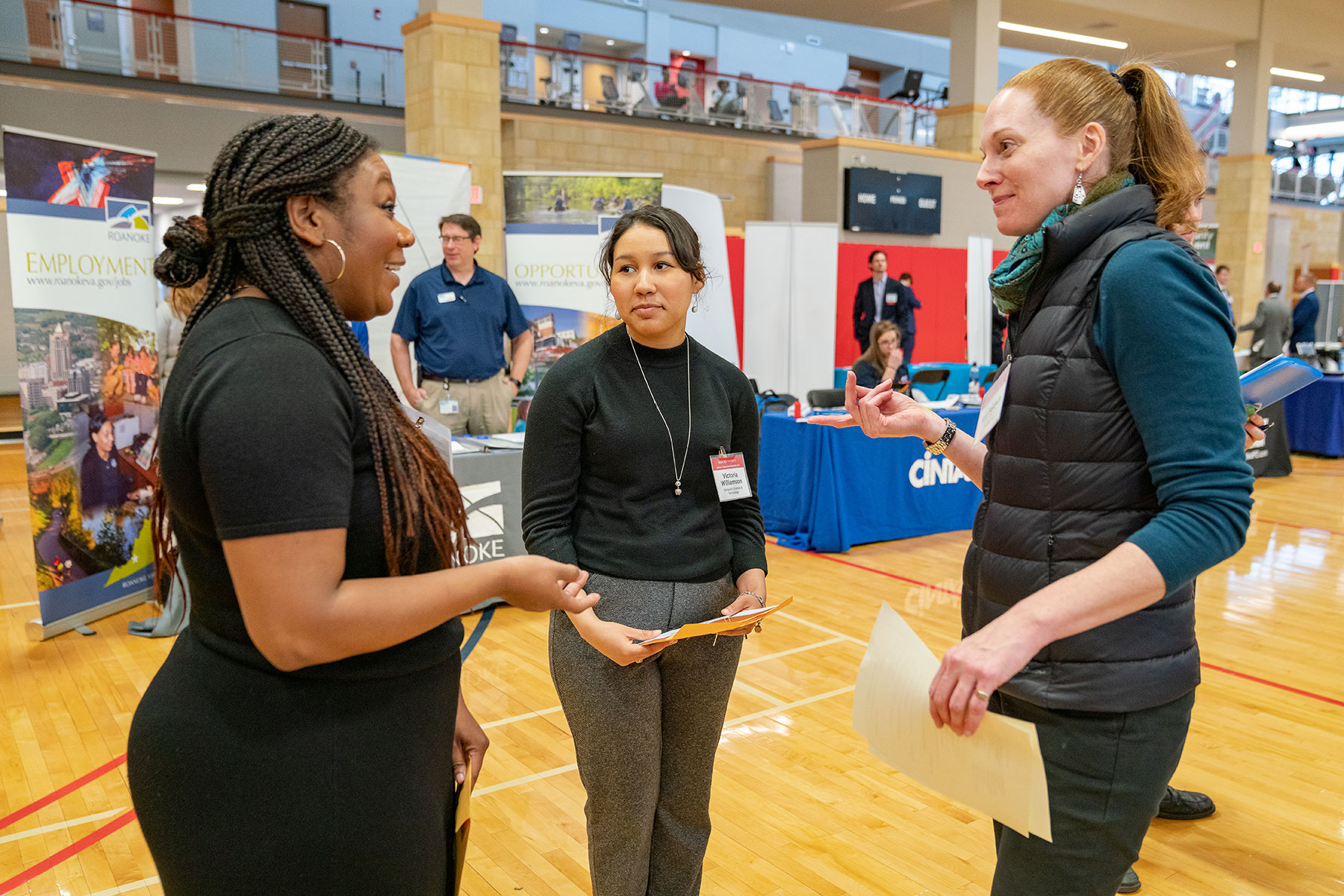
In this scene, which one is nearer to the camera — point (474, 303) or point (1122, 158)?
point (1122, 158)

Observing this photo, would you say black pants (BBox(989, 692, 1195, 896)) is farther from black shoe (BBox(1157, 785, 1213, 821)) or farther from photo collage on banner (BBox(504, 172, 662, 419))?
photo collage on banner (BBox(504, 172, 662, 419))

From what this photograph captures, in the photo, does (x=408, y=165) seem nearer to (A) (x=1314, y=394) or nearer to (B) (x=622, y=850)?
(B) (x=622, y=850)

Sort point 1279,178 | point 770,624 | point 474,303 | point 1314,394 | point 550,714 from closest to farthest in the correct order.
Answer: point 550,714
point 770,624
point 474,303
point 1314,394
point 1279,178

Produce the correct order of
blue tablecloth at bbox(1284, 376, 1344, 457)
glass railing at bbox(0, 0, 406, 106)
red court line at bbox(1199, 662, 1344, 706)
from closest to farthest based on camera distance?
red court line at bbox(1199, 662, 1344, 706)
blue tablecloth at bbox(1284, 376, 1344, 457)
glass railing at bbox(0, 0, 406, 106)

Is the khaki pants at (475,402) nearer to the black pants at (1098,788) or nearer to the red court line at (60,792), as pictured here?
the red court line at (60,792)

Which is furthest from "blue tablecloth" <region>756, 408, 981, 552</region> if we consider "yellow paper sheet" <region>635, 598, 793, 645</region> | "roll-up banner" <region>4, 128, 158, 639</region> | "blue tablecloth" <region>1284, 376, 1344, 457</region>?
"blue tablecloth" <region>1284, 376, 1344, 457</region>

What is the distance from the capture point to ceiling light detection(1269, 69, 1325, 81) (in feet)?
60.4

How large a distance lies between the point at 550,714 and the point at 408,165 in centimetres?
463

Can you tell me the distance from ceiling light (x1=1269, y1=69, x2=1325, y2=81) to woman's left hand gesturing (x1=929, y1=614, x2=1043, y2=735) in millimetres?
21770

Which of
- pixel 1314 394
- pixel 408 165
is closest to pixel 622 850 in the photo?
pixel 408 165

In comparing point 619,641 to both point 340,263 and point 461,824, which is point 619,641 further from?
point 340,263

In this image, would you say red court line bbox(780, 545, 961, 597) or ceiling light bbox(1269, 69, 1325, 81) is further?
ceiling light bbox(1269, 69, 1325, 81)

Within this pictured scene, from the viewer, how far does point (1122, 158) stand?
126 centimetres

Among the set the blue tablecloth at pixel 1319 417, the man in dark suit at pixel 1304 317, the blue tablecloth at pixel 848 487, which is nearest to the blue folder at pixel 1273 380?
the blue tablecloth at pixel 848 487
